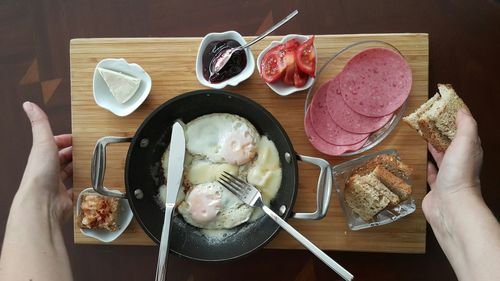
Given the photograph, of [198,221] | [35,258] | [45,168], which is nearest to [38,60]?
[45,168]

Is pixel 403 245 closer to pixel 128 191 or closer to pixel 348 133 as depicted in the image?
pixel 348 133

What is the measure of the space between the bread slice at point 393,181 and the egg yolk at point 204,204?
483 millimetres

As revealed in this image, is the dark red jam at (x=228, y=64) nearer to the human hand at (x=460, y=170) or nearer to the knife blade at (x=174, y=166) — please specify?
the knife blade at (x=174, y=166)

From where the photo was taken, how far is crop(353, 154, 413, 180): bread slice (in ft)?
4.65

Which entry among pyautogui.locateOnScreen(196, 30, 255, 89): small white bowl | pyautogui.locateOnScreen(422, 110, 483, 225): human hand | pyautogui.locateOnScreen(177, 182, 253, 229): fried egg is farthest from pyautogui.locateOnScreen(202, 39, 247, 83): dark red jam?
pyautogui.locateOnScreen(422, 110, 483, 225): human hand

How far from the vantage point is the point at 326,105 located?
1.46m

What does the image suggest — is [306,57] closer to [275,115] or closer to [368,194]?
[275,115]

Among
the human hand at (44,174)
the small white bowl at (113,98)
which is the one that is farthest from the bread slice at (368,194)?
the human hand at (44,174)

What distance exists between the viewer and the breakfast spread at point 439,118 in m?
1.38

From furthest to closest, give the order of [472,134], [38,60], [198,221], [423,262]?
1. [38,60]
2. [423,262]
3. [198,221]
4. [472,134]

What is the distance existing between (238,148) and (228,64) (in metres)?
0.26

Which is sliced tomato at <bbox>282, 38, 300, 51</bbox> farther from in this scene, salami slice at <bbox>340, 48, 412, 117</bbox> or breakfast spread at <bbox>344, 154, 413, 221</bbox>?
breakfast spread at <bbox>344, 154, 413, 221</bbox>

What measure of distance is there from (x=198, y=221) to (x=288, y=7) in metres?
0.78

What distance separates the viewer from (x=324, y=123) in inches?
57.9
